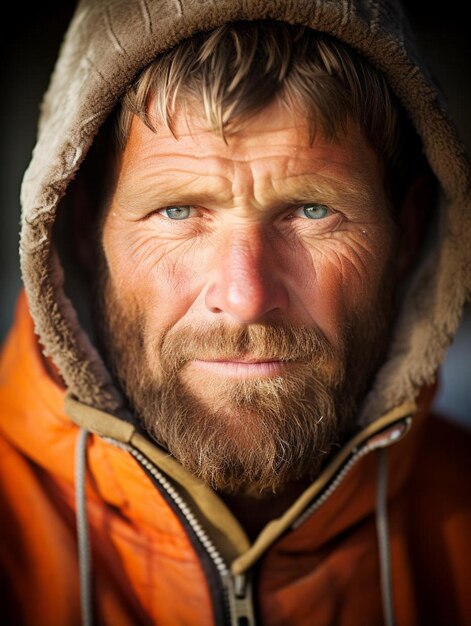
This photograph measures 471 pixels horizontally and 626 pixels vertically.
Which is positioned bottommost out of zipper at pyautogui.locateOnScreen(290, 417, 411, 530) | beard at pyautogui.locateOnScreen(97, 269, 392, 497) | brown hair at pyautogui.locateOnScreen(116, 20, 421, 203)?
zipper at pyautogui.locateOnScreen(290, 417, 411, 530)

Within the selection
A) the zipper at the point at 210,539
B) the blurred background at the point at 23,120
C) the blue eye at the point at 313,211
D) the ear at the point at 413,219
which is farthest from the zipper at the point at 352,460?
the blurred background at the point at 23,120

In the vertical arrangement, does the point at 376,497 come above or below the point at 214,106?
below

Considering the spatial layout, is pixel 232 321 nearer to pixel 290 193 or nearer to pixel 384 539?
pixel 290 193

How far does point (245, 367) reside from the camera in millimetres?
1250

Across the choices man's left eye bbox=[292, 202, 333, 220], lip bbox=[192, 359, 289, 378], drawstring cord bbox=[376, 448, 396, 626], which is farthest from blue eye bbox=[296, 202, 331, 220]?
drawstring cord bbox=[376, 448, 396, 626]

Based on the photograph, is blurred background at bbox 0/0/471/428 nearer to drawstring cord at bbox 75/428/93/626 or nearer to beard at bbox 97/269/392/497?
beard at bbox 97/269/392/497

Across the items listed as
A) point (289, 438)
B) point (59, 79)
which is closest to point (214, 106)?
point (59, 79)

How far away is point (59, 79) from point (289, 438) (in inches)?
34.6

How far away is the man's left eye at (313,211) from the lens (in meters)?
1.27

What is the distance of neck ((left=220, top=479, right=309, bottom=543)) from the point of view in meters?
1.46

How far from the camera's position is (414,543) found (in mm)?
1613

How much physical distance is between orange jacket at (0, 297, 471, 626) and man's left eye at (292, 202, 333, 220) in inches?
18.6

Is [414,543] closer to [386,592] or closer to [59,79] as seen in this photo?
[386,592]

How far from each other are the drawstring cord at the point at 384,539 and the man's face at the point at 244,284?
0.19 meters
